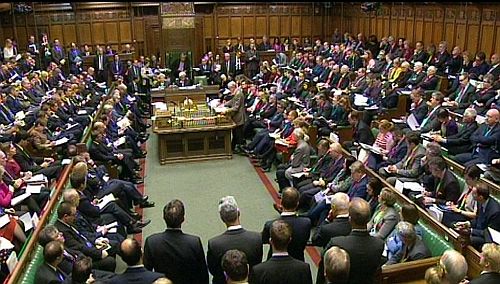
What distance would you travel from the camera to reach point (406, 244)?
4055mm

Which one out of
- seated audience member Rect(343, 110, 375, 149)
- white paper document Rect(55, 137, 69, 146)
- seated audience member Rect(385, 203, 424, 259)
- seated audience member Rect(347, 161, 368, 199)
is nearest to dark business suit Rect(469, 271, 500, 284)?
seated audience member Rect(385, 203, 424, 259)

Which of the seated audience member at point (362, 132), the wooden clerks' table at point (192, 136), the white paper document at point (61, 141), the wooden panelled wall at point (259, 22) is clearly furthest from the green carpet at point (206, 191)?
the wooden panelled wall at point (259, 22)

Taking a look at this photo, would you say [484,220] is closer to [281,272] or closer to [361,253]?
[361,253]

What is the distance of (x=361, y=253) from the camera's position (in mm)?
3482

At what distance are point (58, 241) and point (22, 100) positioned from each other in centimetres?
801

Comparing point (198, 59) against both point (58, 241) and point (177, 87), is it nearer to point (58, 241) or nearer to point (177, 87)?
point (177, 87)

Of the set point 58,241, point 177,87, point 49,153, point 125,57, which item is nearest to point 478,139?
point 58,241

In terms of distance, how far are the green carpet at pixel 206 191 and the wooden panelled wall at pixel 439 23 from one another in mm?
7077

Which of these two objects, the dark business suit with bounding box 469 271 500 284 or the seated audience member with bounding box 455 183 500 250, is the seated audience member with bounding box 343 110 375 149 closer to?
the seated audience member with bounding box 455 183 500 250

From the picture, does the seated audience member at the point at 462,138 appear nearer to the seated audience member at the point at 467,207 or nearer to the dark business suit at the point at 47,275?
the seated audience member at the point at 467,207

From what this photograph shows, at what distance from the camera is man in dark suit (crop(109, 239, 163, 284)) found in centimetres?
327

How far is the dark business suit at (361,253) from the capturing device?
3.48m

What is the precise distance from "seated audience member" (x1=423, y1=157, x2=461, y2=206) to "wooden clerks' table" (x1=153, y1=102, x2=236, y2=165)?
180 inches

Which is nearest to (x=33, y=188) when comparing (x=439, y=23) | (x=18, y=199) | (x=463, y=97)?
(x=18, y=199)
